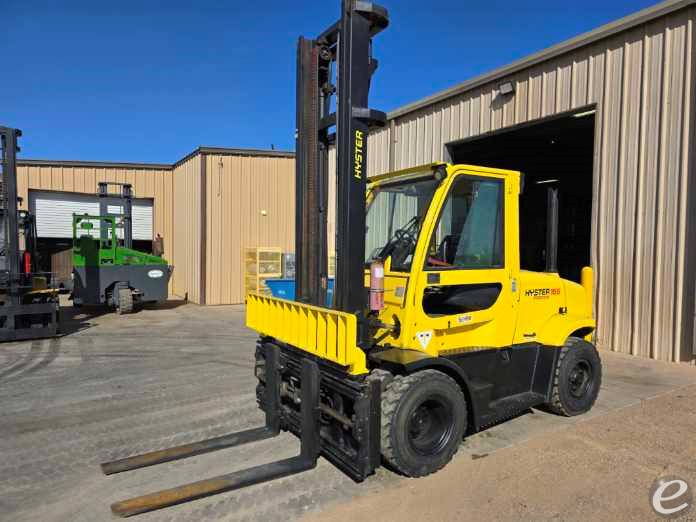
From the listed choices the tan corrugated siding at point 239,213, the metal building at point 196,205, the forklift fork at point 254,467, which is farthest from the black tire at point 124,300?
the forklift fork at point 254,467

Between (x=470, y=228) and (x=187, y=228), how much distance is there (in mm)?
15741

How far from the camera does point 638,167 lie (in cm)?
822

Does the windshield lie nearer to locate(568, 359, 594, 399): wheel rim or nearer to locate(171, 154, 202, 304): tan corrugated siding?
locate(568, 359, 594, 399): wheel rim

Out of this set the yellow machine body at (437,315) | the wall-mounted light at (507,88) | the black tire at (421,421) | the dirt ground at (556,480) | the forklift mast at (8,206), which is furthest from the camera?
the wall-mounted light at (507,88)

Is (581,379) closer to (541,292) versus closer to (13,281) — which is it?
(541,292)

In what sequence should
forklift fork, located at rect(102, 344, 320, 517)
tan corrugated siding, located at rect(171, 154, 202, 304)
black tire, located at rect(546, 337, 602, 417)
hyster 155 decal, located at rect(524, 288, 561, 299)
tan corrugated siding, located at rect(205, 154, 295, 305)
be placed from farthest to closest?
tan corrugated siding, located at rect(171, 154, 202, 304) < tan corrugated siding, located at rect(205, 154, 295, 305) < black tire, located at rect(546, 337, 602, 417) < hyster 155 decal, located at rect(524, 288, 561, 299) < forklift fork, located at rect(102, 344, 320, 517)

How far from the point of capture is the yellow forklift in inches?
145

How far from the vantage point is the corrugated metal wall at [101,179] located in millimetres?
18828

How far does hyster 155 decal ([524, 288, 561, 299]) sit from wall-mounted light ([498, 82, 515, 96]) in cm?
618

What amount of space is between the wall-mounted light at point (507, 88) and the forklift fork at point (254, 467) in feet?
26.4

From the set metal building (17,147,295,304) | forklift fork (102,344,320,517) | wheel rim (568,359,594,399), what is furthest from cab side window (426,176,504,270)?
metal building (17,147,295,304)

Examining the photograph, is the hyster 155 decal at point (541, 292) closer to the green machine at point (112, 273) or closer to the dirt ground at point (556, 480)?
the dirt ground at point (556, 480)

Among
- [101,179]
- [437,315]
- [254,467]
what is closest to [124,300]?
[101,179]

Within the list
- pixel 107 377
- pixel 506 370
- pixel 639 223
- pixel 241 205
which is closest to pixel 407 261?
pixel 506 370
